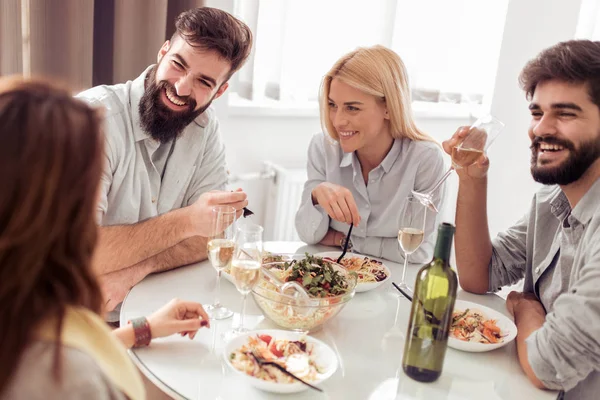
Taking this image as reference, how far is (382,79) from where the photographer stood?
2.18 meters

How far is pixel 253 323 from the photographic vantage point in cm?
138

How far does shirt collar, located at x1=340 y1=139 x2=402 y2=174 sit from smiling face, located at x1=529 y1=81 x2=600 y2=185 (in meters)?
0.69

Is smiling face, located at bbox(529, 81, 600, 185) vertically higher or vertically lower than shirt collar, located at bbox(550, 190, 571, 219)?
higher

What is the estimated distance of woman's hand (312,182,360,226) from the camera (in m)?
1.82

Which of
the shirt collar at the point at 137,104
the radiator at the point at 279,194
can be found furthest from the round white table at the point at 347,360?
the radiator at the point at 279,194

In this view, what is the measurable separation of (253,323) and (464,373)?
489 mm

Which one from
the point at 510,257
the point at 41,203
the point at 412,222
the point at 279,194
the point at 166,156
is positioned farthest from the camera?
the point at 279,194

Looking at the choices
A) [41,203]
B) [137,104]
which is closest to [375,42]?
[137,104]

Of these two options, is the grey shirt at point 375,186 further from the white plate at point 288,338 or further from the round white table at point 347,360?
the white plate at point 288,338

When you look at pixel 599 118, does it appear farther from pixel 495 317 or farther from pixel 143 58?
pixel 143 58

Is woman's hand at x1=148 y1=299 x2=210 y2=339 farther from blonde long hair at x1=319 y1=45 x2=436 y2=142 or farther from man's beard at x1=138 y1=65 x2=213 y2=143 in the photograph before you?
blonde long hair at x1=319 y1=45 x2=436 y2=142

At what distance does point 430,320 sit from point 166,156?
117 centimetres

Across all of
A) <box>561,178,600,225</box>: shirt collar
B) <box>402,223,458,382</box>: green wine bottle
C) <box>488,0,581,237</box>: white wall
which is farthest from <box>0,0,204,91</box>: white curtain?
<box>488,0,581,237</box>: white wall

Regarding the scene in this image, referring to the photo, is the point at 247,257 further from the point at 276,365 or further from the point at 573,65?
the point at 573,65
